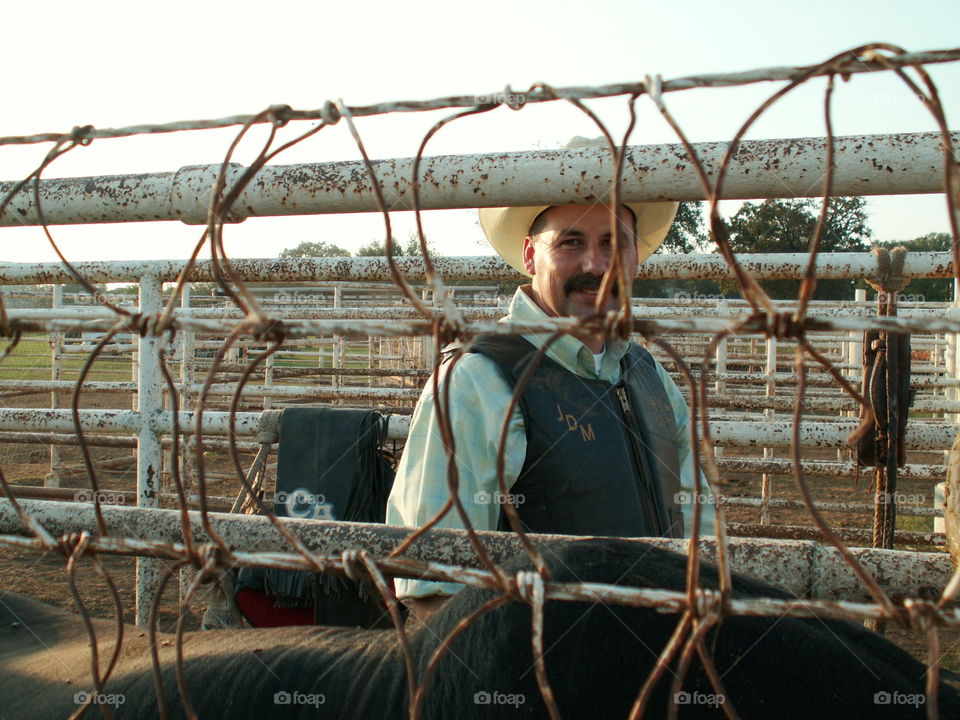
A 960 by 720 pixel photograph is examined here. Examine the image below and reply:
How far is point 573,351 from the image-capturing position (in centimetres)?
205

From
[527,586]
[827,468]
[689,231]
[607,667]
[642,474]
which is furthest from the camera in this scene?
[689,231]

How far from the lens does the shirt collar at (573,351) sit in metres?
2.04

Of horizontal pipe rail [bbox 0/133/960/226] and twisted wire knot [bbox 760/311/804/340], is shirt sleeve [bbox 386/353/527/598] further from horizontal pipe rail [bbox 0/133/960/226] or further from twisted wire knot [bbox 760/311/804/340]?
twisted wire knot [bbox 760/311/804/340]

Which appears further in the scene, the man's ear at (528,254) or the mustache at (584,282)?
the man's ear at (528,254)

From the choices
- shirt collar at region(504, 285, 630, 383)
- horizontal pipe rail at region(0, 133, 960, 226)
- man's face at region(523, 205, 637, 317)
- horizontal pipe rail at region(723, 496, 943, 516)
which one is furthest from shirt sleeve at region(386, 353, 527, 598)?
horizontal pipe rail at region(723, 496, 943, 516)

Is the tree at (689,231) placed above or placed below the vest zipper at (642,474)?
above

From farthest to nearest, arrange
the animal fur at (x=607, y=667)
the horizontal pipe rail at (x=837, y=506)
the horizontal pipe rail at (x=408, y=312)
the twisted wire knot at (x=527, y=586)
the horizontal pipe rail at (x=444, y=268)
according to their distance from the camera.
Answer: the horizontal pipe rail at (x=837, y=506) < the horizontal pipe rail at (x=408, y=312) < the horizontal pipe rail at (x=444, y=268) < the animal fur at (x=607, y=667) < the twisted wire knot at (x=527, y=586)

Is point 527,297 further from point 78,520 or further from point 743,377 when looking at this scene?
point 743,377

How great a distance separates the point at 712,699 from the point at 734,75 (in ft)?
2.25

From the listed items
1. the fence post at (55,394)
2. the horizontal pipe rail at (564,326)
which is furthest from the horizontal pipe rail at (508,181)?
the fence post at (55,394)

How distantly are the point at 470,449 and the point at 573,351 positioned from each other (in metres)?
0.41

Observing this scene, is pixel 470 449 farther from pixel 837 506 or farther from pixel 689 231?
pixel 689 231

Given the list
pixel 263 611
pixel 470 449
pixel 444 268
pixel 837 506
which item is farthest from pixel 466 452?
pixel 837 506

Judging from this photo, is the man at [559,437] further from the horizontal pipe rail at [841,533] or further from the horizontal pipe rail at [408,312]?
the horizontal pipe rail at [841,533]
